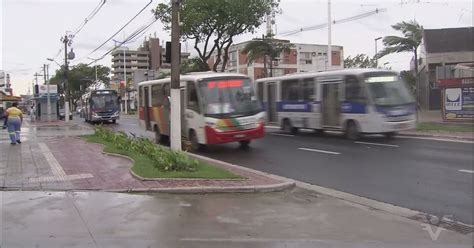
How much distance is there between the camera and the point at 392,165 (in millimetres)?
13508

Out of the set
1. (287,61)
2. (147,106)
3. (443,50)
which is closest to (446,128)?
(147,106)

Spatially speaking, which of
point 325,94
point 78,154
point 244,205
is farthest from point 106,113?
point 244,205

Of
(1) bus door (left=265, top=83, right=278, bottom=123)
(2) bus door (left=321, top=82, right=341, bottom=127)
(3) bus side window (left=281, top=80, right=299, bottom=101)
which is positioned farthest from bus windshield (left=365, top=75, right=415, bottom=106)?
(1) bus door (left=265, top=83, right=278, bottom=123)

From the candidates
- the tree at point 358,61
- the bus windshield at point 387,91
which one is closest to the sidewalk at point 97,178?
the bus windshield at point 387,91

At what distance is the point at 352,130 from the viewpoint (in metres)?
20.6

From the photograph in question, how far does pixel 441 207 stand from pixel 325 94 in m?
13.2

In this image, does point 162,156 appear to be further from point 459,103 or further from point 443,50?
point 443,50

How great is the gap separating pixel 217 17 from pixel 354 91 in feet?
58.0

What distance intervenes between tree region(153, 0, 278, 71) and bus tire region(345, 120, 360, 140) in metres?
17.1

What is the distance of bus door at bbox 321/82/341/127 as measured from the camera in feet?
69.6

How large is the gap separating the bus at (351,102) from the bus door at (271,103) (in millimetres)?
1221

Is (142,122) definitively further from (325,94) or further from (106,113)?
(106,113)

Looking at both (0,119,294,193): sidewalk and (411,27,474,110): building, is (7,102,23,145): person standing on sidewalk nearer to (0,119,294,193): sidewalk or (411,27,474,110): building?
(0,119,294,193): sidewalk

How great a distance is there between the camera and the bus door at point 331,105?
21.2m
